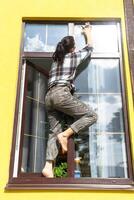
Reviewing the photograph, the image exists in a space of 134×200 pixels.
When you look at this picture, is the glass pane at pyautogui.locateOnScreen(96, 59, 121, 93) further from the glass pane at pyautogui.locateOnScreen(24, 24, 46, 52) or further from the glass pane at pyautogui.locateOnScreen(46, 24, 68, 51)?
the glass pane at pyautogui.locateOnScreen(24, 24, 46, 52)

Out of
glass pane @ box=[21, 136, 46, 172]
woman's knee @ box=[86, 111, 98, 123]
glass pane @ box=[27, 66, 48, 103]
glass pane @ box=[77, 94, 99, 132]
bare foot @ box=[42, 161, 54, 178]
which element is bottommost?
bare foot @ box=[42, 161, 54, 178]

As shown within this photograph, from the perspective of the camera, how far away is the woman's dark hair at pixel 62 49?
377 cm

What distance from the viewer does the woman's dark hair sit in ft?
12.4

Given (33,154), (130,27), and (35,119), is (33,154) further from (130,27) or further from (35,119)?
(130,27)

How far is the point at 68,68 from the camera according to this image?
3721 millimetres

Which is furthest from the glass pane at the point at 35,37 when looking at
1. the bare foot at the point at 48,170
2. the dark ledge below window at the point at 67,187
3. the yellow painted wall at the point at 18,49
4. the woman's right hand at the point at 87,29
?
the dark ledge below window at the point at 67,187

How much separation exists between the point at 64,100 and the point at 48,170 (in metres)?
0.75

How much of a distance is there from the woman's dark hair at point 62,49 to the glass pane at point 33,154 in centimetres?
93

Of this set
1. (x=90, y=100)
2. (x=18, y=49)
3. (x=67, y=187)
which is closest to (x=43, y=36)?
(x=18, y=49)

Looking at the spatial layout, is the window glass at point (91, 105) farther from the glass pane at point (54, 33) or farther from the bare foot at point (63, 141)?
the bare foot at point (63, 141)

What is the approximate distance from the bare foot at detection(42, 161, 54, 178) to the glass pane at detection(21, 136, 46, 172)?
0.16 metres

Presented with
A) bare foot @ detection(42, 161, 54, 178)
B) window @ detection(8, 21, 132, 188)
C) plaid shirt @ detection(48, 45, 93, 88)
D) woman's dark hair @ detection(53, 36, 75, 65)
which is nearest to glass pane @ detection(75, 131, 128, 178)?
window @ detection(8, 21, 132, 188)

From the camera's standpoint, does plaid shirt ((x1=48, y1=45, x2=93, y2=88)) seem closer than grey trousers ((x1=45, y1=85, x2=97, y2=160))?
No
